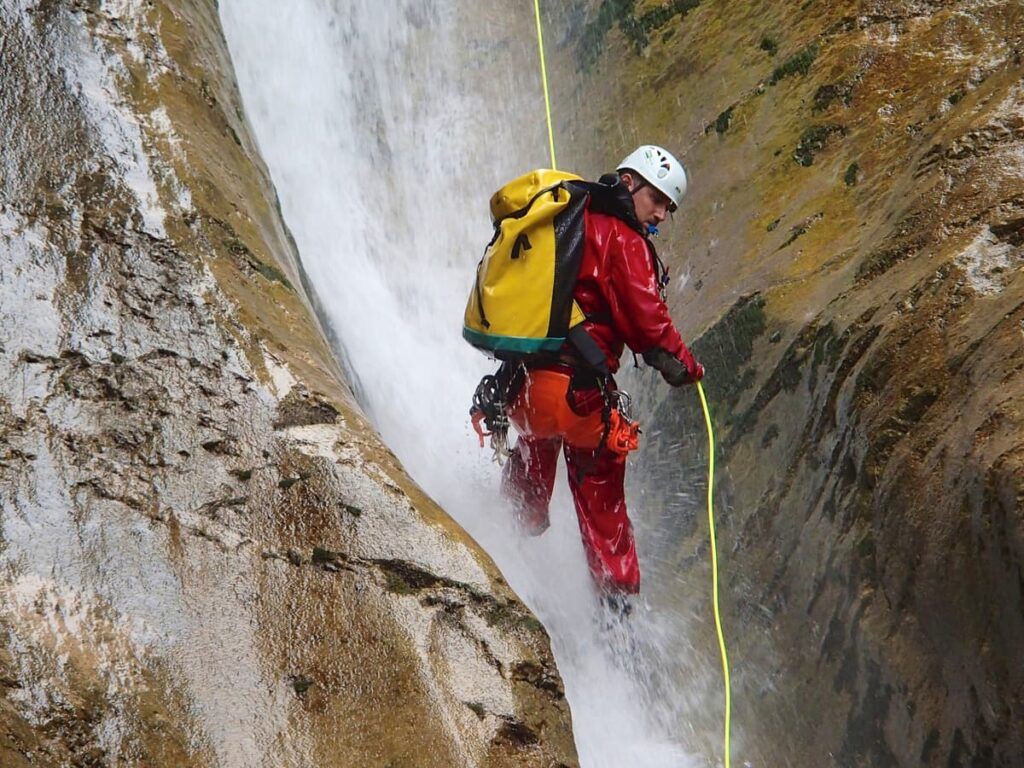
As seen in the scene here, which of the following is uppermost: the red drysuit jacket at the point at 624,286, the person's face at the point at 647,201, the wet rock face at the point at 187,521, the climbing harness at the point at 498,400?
the person's face at the point at 647,201

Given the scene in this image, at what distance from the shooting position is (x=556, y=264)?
5160 millimetres

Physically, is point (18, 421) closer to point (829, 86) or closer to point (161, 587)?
point (161, 587)

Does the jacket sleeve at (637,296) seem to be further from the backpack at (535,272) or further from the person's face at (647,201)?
the person's face at (647,201)

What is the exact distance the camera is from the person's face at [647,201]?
5.51m

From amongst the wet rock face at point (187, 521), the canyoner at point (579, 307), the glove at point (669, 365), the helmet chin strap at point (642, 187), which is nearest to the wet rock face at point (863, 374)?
the glove at point (669, 365)

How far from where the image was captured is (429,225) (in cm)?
1032

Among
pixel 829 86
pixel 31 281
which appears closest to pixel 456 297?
pixel 829 86

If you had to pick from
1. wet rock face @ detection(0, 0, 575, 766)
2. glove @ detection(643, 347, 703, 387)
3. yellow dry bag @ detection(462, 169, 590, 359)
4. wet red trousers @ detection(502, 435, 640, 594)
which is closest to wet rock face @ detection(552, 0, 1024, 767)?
wet red trousers @ detection(502, 435, 640, 594)

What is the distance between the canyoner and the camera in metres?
5.19

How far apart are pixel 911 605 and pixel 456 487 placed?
3.27 m

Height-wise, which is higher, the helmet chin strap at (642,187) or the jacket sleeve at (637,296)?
the helmet chin strap at (642,187)

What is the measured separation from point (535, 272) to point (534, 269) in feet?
0.05

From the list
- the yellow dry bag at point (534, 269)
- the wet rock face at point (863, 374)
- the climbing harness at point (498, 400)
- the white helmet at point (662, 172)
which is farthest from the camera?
the climbing harness at point (498, 400)

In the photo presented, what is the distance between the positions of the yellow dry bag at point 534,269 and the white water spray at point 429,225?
1.57m
